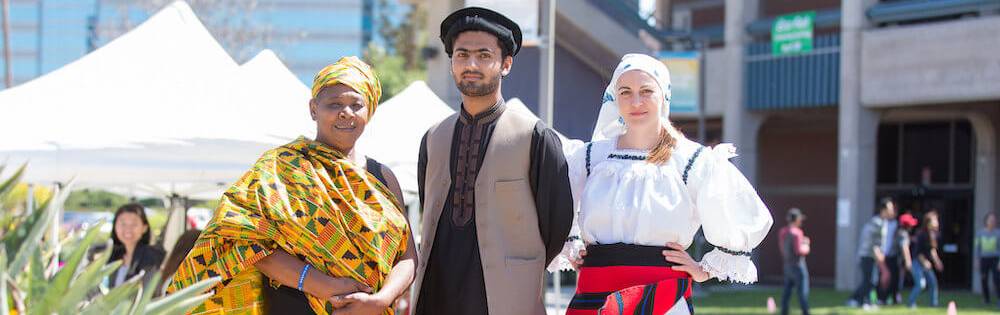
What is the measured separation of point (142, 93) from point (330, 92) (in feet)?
11.1

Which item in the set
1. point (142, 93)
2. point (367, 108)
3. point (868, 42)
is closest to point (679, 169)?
point (367, 108)

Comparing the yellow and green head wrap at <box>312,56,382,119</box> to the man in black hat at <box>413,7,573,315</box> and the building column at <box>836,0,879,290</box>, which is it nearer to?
the man in black hat at <box>413,7,573,315</box>

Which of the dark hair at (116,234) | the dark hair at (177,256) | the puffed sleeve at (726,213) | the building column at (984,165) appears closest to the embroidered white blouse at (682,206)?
the puffed sleeve at (726,213)

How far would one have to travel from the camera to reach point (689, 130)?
27406 mm

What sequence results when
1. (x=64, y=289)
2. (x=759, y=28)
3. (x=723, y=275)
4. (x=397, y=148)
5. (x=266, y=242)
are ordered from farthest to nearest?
(x=759, y=28) < (x=397, y=148) < (x=723, y=275) < (x=266, y=242) < (x=64, y=289)

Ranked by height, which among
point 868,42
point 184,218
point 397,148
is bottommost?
point 184,218

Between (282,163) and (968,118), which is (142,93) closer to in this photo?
(282,163)

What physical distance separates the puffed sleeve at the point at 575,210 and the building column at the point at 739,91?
19687 millimetres

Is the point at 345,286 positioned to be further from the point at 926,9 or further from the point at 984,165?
the point at 984,165

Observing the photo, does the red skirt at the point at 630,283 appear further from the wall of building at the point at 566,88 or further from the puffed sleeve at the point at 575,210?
the wall of building at the point at 566,88

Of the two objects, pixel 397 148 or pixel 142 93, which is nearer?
pixel 142 93

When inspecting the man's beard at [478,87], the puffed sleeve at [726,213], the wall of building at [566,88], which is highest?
the wall of building at [566,88]

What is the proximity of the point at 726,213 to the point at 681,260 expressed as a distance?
0.65 feet

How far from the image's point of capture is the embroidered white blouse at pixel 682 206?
352 centimetres
